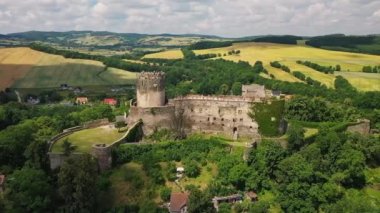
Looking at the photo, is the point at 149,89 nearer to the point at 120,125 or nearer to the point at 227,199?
the point at 120,125

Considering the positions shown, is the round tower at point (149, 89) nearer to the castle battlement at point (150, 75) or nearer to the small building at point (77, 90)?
the castle battlement at point (150, 75)

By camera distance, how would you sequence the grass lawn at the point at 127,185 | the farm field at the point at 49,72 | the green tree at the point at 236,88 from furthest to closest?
1. the farm field at the point at 49,72
2. the green tree at the point at 236,88
3. the grass lawn at the point at 127,185

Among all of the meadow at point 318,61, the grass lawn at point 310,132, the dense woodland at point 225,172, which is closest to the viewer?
the dense woodland at point 225,172

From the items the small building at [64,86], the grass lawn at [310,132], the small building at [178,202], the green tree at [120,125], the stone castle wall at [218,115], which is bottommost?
the small building at [64,86]

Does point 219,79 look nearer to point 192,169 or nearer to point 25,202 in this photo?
point 192,169

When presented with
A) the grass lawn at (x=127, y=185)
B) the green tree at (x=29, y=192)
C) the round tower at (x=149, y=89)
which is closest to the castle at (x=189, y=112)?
the round tower at (x=149, y=89)

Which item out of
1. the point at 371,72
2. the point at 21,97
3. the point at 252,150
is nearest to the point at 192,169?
the point at 252,150

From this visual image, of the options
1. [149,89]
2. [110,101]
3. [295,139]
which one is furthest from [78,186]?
[110,101]
